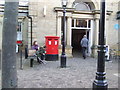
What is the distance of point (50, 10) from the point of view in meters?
12.0

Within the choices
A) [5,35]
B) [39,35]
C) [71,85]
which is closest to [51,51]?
[39,35]

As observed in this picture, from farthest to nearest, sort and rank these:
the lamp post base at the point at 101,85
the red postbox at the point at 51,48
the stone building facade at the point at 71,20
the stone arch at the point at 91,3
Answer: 1. the stone arch at the point at 91,3
2. the stone building facade at the point at 71,20
3. the red postbox at the point at 51,48
4. the lamp post base at the point at 101,85

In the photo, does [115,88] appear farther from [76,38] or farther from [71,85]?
[76,38]

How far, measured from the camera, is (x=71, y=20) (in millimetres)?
12539

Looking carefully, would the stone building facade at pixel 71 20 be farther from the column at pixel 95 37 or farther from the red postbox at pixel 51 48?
the red postbox at pixel 51 48

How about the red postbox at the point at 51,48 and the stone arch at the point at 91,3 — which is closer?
the red postbox at the point at 51,48

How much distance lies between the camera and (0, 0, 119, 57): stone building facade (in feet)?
39.2

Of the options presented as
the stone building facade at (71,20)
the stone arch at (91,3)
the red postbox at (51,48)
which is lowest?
the red postbox at (51,48)

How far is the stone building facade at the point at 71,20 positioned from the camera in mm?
11953

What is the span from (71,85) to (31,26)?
806cm

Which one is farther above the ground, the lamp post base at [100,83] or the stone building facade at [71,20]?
the stone building facade at [71,20]

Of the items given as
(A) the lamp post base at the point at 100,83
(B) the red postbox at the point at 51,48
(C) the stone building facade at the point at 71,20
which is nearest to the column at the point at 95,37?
(C) the stone building facade at the point at 71,20

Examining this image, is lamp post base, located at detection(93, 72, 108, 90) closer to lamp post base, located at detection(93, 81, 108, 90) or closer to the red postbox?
lamp post base, located at detection(93, 81, 108, 90)

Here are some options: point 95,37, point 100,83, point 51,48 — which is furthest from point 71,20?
point 100,83
